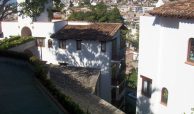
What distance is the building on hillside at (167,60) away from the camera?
665 inches

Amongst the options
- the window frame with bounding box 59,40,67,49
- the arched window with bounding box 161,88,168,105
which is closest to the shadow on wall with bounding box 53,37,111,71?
the window frame with bounding box 59,40,67,49

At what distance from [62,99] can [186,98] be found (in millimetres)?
7519

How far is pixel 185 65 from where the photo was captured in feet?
56.5

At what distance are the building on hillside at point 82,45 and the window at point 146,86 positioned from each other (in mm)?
10413

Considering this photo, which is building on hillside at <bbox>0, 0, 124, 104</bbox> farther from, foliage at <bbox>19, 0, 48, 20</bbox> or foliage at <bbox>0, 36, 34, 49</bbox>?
foliage at <bbox>19, 0, 48, 20</bbox>

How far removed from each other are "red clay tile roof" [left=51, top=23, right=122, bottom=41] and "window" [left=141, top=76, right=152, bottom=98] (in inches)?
437

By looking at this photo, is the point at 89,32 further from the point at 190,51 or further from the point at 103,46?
the point at 190,51

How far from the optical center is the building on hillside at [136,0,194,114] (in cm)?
1689

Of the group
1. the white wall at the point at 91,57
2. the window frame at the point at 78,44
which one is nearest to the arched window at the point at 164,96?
the white wall at the point at 91,57

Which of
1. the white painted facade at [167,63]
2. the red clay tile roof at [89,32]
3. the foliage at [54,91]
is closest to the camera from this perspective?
the foliage at [54,91]

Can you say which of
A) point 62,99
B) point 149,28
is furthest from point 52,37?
point 62,99

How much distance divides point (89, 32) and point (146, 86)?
1383cm

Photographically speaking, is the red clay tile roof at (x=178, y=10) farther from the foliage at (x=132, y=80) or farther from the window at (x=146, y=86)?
the foliage at (x=132, y=80)

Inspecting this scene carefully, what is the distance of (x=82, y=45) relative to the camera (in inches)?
1289
